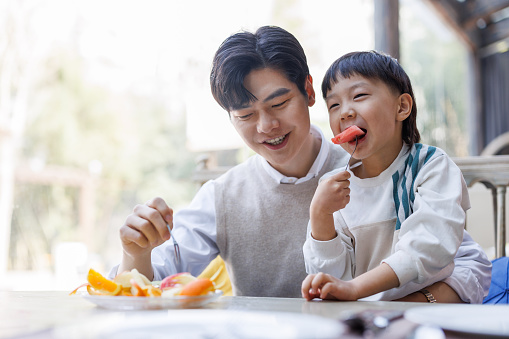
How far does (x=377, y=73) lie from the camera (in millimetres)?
1273

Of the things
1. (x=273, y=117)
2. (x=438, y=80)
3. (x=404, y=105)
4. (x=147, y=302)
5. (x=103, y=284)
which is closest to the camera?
(x=147, y=302)

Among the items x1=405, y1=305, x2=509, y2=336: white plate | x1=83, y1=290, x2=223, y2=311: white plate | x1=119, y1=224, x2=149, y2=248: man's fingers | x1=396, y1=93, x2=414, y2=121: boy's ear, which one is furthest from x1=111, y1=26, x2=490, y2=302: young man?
x1=405, y1=305, x2=509, y2=336: white plate

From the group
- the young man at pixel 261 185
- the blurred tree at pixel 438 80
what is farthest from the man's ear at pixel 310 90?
the blurred tree at pixel 438 80

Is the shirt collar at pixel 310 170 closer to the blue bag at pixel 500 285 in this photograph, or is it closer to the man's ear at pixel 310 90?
the man's ear at pixel 310 90

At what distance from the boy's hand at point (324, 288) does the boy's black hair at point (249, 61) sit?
24.7 inches

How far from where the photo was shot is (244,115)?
57.1 inches

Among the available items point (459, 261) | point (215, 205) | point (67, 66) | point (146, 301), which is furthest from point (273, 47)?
point (67, 66)

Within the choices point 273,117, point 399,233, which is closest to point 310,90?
point 273,117

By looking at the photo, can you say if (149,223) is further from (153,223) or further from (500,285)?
(500,285)

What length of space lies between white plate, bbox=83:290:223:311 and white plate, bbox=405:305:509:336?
1.15 ft

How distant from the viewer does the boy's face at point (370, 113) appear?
1247mm

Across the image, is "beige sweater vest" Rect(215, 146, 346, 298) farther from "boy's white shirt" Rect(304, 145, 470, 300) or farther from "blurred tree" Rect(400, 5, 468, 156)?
"blurred tree" Rect(400, 5, 468, 156)

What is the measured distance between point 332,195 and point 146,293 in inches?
17.7

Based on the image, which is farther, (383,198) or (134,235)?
(383,198)
